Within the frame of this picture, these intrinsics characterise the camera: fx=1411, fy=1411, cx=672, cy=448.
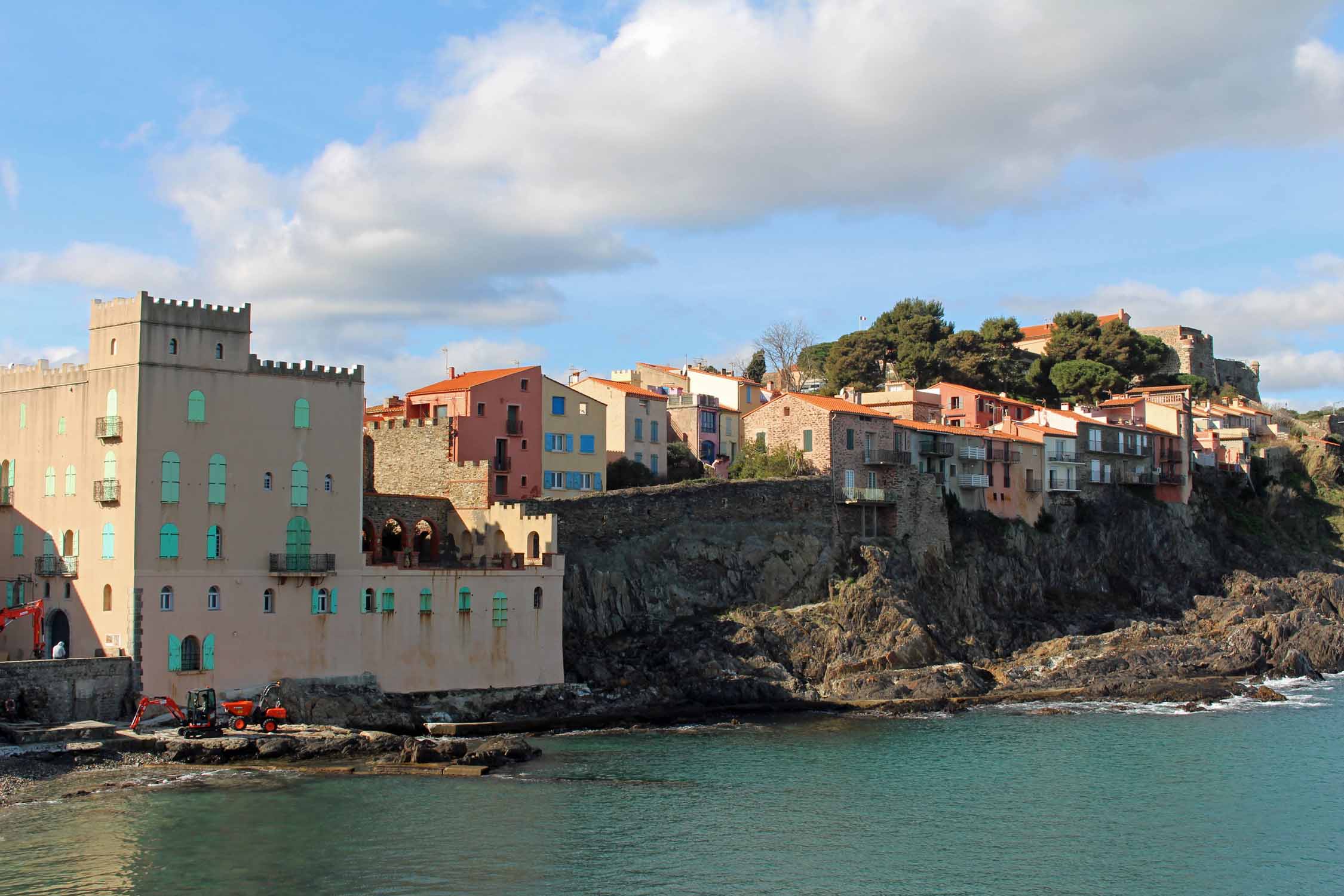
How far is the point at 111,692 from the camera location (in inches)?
1570

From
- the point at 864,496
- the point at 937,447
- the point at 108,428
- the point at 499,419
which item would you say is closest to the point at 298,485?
the point at 108,428

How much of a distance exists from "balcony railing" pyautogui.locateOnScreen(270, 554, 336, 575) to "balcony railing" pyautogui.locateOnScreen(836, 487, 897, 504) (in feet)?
79.4

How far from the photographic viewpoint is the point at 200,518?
41906 mm

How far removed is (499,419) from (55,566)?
741 inches

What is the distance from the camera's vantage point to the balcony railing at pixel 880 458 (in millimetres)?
61906

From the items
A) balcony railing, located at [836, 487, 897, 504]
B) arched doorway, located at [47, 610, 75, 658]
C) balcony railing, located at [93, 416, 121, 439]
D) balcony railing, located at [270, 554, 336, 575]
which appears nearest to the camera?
balcony railing, located at [93, 416, 121, 439]

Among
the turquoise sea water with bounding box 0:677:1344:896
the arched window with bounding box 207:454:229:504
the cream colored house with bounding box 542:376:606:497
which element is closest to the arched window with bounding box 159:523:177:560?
the arched window with bounding box 207:454:229:504

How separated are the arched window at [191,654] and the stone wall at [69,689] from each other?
1.57 meters

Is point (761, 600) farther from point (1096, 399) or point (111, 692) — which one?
point (1096, 399)

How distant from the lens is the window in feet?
135

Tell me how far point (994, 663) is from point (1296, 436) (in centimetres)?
4397

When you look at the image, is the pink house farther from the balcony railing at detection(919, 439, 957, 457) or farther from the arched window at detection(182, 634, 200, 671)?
the balcony railing at detection(919, 439, 957, 457)

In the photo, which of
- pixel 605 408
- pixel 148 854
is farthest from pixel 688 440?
pixel 148 854

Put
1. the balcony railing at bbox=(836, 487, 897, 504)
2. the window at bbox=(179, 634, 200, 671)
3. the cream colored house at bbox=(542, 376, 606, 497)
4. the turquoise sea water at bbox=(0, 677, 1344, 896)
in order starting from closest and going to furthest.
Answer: the turquoise sea water at bbox=(0, 677, 1344, 896) < the window at bbox=(179, 634, 200, 671) < the cream colored house at bbox=(542, 376, 606, 497) < the balcony railing at bbox=(836, 487, 897, 504)
